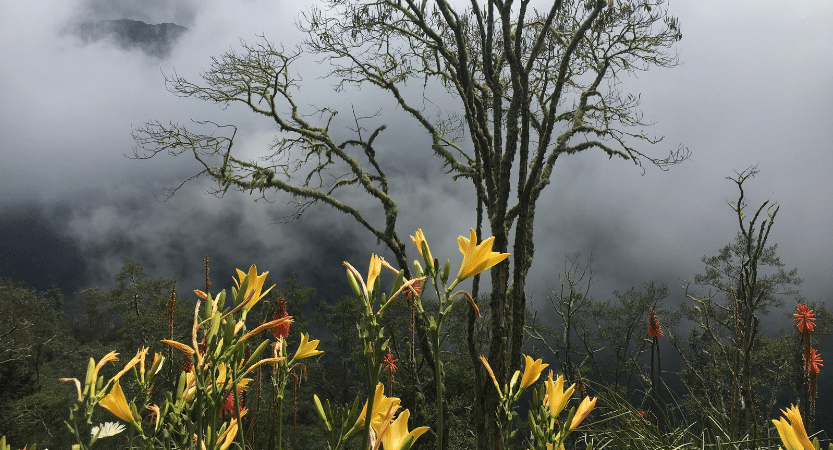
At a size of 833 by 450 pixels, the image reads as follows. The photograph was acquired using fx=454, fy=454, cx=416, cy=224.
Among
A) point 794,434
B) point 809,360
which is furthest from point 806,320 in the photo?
point 794,434

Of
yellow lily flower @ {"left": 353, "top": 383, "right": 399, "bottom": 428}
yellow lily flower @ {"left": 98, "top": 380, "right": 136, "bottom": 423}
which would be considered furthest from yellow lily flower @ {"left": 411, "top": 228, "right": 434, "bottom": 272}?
yellow lily flower @ {"left": 98, "top": 380, "right": 136, "bottom": 423}

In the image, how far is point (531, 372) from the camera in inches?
27.1

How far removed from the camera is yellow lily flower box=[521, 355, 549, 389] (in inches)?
26.1

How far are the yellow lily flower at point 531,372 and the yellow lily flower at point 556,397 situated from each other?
2cm

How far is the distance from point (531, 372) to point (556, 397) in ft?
0.17

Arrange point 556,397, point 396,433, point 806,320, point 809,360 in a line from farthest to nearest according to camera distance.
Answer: point 806,320
point 809,360
point 556,397
point 396,433

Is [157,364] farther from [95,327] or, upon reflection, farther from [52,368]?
[95,327]

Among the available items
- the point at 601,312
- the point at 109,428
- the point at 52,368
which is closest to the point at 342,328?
the point at 601,312

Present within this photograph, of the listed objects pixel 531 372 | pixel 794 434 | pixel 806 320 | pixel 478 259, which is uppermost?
pixel 806 320

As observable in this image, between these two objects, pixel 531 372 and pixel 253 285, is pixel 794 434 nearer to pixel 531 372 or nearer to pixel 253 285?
pixel 531 372

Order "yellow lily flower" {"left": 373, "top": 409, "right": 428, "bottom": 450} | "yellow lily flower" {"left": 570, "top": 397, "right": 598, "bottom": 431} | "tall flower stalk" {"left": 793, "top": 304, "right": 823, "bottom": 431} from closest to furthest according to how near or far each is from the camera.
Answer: "yellow lily flower" {"left": 373, "top": 409, "right": 428, "bottom": 450} < "yellow lily flower" {"left": 570, "top": 397, "right": 598, "bottom": 431} < "tall flower stalk" {"left": 793, "top": 304, "right": 823, "bottom": 431}

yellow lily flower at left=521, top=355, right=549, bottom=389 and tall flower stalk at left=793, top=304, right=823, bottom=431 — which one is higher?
tall flower stalk at left=793, top=304, right=823, bottom=431

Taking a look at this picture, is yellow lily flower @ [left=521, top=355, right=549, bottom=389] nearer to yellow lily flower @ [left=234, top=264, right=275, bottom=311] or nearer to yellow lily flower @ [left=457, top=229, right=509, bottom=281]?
yellow lily flower @ [left=457, top=229, right=509, bottom=281]

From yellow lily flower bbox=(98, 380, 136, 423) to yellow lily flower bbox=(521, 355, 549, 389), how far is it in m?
0.52
